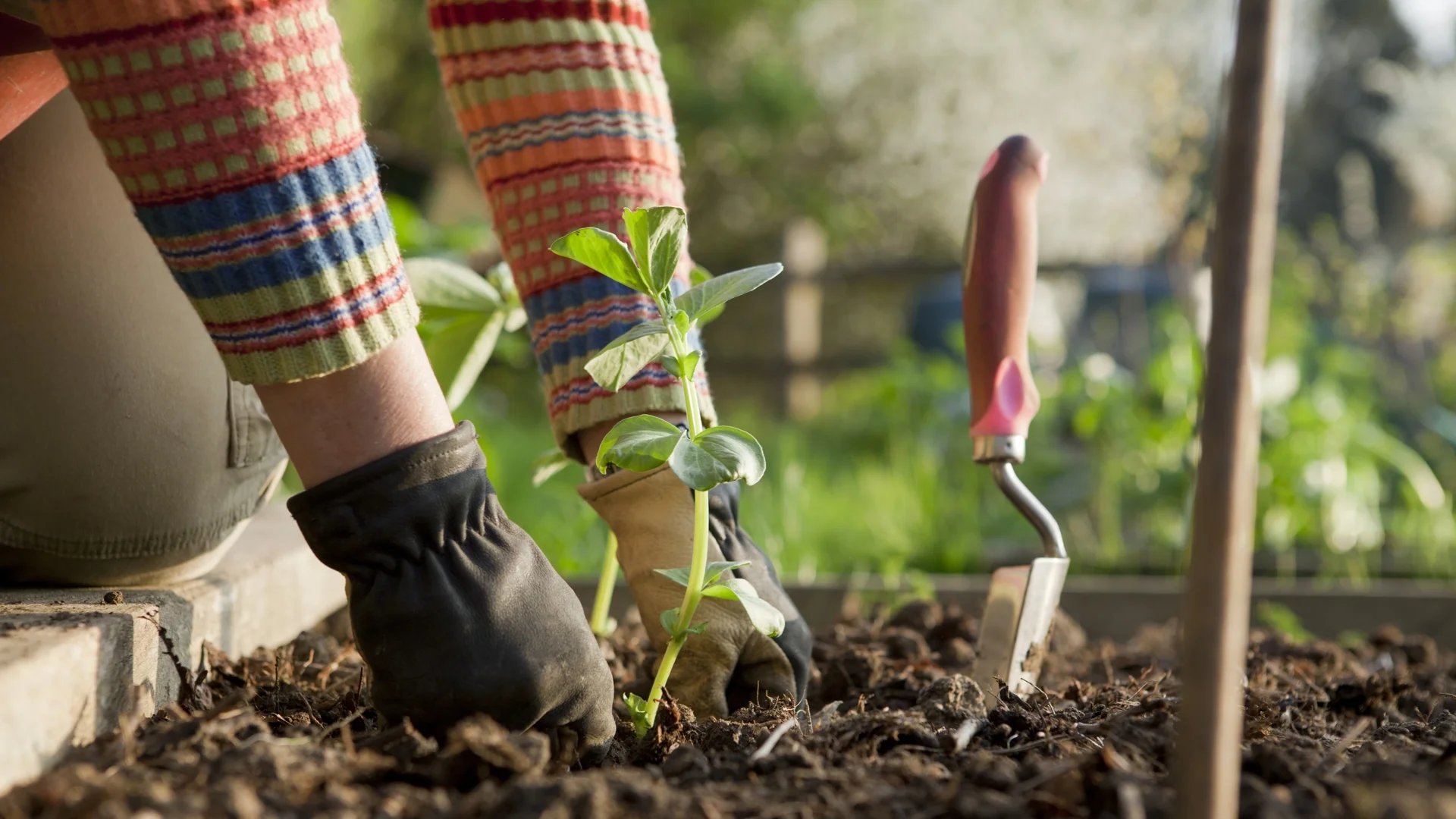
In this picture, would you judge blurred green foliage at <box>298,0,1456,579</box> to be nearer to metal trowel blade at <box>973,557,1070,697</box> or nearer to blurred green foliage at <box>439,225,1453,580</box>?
blurred green foliage at <box>439,225,1453,580</box>

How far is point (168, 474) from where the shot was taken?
980 mm

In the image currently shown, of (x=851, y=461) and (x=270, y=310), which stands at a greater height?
(x=270, y=310)

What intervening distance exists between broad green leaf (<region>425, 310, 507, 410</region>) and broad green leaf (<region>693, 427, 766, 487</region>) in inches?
21.2

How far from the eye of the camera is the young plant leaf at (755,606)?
2.41 feet

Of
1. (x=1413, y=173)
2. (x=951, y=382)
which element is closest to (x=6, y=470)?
(x=951, y=382)

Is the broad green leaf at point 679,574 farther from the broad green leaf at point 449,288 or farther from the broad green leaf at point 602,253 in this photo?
the broad green leaf at point 449,288

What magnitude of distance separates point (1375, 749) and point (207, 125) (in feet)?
2.87

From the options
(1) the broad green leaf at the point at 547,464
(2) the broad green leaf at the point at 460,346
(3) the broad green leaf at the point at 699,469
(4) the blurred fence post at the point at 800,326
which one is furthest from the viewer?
(4) the blurred fence post at the point at 800,326

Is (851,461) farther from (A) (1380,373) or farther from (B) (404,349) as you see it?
(B) (404,349)

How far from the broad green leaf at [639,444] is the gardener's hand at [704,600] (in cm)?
14

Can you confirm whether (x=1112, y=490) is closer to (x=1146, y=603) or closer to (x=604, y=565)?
(x=1146, y=603)

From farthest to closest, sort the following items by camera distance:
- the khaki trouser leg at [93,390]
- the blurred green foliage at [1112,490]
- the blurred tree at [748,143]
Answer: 1. the blurred tree at [748,143]
2. the blurred green foliage at [1112,490]
3. the khaki trouser leg at [93,390]

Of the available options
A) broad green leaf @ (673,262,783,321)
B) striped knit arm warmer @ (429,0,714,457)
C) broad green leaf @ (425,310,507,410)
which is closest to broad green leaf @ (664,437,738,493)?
broad green leaf @ (673,262,783,321)

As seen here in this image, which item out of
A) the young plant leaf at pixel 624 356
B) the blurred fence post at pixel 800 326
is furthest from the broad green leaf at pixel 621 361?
the blurred fence post at pixel 800 326
